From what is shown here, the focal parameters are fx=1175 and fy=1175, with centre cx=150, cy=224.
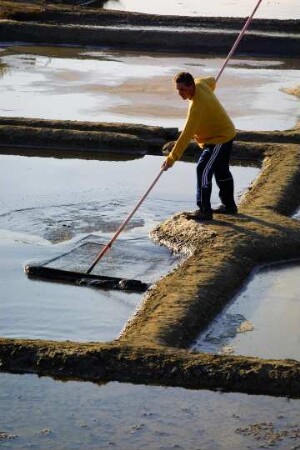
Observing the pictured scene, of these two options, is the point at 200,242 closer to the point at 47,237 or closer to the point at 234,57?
the point at 47,237

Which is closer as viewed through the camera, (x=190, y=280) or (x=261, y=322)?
(x=261, y=322)

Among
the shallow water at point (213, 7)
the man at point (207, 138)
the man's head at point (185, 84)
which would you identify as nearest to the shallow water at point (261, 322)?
the man at point (207, 138)

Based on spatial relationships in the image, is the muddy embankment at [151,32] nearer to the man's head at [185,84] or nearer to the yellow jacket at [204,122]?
the yellow jacket at [204,122]

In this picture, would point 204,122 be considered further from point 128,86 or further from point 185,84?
point 128,86

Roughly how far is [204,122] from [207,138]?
0.48 feet

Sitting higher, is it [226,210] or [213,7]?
[226,210]

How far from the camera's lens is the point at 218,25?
→ 1839 centimetres

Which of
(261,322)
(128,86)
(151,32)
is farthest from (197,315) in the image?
(151,32)

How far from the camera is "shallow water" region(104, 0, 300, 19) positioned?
2156 cm

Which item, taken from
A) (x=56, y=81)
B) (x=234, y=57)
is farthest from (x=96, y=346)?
(x=234, y=57)

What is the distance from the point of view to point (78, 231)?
7.62 m

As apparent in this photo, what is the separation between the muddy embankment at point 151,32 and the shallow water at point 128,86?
42 cm

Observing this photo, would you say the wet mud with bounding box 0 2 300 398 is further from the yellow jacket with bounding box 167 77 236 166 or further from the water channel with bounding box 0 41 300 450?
the yellow jacket with bounding box 167 77 236 166

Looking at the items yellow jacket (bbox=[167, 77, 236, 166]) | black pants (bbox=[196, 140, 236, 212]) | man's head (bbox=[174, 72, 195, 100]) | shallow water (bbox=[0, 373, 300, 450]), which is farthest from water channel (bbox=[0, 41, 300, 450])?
man's head (bbox=[174, 72, 195, 100])
